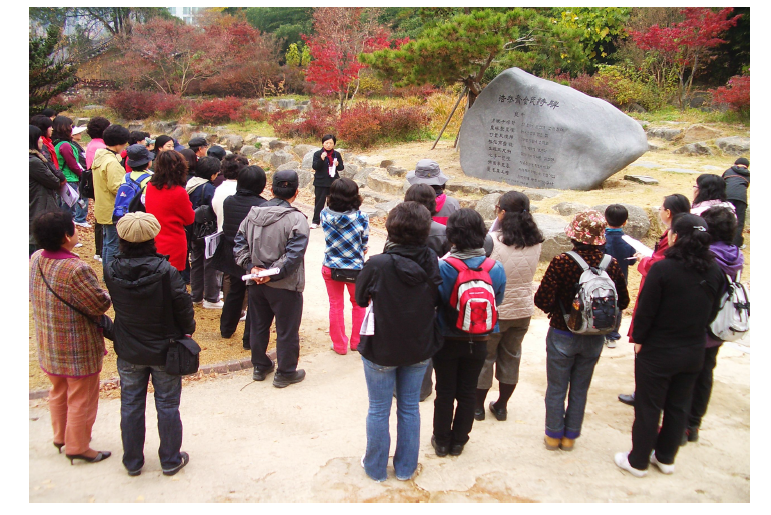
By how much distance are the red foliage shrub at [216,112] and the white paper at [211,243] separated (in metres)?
14.7

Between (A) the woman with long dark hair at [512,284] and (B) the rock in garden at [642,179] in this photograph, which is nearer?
(A) the woman with long dark hair at [512,284]

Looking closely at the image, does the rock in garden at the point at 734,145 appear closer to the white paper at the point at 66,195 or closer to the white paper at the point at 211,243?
the white paper at the point at 211,243

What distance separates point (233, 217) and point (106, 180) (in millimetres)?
1906

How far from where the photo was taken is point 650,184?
9008 mm

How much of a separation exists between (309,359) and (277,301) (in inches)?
34.8

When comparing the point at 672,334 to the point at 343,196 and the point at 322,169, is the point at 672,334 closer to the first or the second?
the point at 343,196

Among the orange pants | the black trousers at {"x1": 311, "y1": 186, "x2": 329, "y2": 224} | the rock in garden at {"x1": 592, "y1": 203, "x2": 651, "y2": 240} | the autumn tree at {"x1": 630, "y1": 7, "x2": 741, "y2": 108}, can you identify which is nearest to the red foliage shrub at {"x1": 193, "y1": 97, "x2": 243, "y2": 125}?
the black trousers at {"x1": 311, "y1": 186, "x2": 329, "y2": 224}

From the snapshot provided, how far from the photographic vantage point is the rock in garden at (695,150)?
11219 mm

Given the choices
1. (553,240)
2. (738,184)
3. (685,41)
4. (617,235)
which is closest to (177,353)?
(617,235)

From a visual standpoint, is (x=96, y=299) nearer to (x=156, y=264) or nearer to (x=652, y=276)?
(x=156, y=264)

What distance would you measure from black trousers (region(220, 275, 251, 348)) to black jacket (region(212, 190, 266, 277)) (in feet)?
0.39

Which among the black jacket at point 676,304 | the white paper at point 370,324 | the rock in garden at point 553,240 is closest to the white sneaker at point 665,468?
the black jacket at point 676,304

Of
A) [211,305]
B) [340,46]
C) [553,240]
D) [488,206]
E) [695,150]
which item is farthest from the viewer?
[340,46]

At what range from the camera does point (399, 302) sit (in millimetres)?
2801
